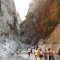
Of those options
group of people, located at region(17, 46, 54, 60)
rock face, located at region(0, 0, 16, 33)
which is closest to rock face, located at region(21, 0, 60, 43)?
group of people, located at region(17, 46, 54, 60)

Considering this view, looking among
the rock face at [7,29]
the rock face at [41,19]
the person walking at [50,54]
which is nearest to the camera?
the person walking at [50,54]

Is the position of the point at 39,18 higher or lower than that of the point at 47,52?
higher

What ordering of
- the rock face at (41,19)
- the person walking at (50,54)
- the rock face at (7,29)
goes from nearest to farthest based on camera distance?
the person walking at (50,54) → the rock face at (7,29) → the rock face at (41,19)

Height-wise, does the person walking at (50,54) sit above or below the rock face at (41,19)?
below

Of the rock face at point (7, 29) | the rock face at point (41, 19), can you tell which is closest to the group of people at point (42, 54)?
the rock face at point (41, 19)

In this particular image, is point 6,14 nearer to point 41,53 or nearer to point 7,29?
point 7,29

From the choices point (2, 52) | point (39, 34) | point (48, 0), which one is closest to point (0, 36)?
point (2, 52)

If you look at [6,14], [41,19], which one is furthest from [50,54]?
[6,14]

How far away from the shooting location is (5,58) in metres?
11.7

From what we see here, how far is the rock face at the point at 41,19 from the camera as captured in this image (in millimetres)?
11922

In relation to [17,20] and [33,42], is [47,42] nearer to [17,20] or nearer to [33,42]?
[33,42]

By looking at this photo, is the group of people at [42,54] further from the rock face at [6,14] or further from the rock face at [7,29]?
the rock face at [6,14]

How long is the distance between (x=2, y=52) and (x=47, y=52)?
4.99 ft

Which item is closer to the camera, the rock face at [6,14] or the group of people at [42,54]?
the group of people at [42,54]
